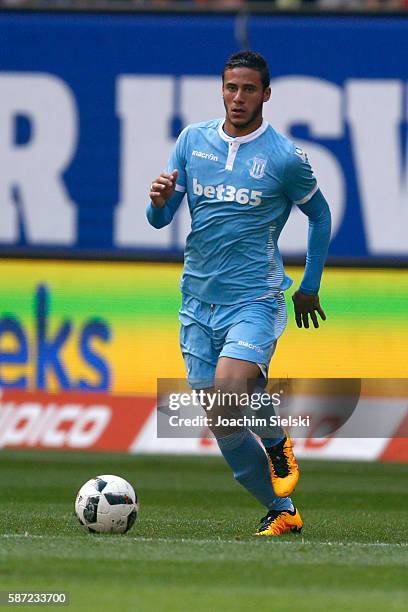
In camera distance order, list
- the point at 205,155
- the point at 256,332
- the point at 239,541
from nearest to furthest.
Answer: the point at 239,541 < the point at 256,332 < the point at 205,155

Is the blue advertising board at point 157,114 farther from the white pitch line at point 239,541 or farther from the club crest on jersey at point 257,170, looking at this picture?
the white pitch line at point 239,541

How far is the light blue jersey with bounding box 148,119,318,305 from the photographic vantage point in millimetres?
7758

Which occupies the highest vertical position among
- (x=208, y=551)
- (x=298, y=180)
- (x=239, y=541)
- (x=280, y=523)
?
(x=298, y=180)

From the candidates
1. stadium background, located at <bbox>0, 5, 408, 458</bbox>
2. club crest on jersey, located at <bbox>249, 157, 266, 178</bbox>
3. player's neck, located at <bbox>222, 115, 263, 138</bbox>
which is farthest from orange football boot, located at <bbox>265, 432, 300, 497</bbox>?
stadium background, located at <bbox>0, 5, 408, 458</bbox>

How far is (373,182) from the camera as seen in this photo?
44.0 feet

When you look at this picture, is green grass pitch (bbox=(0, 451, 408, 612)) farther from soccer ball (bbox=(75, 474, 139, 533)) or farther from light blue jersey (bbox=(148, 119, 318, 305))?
light blue jersey (bbox=(148, 119, 318, 305))

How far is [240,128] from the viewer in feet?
25.6

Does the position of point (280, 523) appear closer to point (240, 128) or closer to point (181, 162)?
point (181, 162)

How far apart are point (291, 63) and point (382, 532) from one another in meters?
6.10

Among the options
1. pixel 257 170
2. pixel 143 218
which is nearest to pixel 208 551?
pixel 257 170

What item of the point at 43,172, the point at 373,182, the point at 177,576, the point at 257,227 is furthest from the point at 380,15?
the point at 177,576

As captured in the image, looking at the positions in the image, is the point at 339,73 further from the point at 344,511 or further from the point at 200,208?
the point at 200,208

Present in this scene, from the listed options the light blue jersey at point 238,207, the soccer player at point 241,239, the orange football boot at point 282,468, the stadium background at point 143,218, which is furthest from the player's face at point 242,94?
the stadium background at point 143,218

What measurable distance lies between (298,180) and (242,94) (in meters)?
0.52
